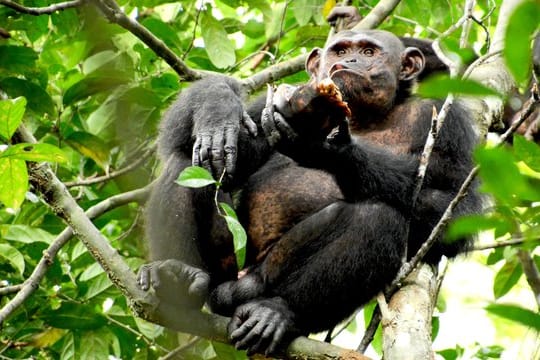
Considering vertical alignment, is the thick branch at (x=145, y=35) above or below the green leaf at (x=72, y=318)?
above

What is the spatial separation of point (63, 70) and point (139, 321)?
2.28 m

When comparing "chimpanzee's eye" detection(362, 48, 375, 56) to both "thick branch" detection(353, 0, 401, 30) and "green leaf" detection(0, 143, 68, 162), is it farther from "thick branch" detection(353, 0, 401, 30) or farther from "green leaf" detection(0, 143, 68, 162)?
"green leaf" detection(0, 143, 68, 162)

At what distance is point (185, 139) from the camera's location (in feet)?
17.3

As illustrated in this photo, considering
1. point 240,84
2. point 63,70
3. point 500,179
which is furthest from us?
point 63,70

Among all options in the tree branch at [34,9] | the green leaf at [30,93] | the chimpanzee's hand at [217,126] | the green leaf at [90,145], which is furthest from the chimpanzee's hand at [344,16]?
the tree branch at [34,9]

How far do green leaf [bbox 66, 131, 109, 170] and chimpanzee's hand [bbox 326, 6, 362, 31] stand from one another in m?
2.48

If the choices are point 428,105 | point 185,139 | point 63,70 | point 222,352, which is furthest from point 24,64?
point 428,105

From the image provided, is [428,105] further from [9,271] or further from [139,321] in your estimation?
[9,271]

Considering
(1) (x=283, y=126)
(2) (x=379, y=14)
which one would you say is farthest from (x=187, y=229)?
(2) (x=379, y=14)

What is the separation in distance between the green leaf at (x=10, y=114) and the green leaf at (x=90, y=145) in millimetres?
2507

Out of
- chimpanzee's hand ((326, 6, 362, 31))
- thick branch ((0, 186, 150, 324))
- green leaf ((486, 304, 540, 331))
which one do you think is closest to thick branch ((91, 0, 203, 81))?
thick branch ((0, 186, 150, 324))

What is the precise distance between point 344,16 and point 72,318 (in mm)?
3708

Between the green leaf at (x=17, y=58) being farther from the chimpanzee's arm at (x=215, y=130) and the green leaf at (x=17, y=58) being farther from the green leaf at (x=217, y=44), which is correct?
the green leaf at (x=217, y=44)

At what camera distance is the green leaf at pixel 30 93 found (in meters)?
5.72
